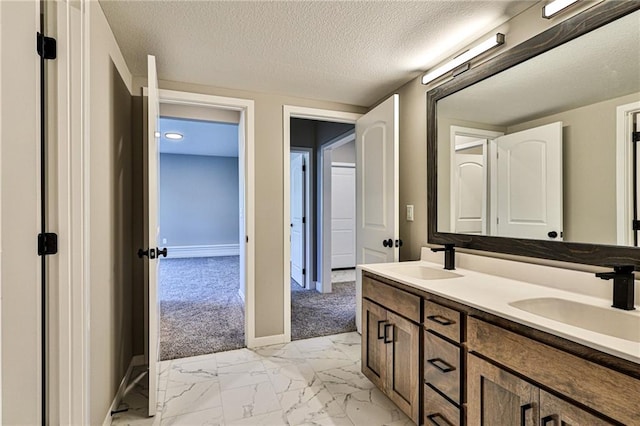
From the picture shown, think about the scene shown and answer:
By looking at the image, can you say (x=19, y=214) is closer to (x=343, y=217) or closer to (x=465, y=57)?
(x=465, y=57)

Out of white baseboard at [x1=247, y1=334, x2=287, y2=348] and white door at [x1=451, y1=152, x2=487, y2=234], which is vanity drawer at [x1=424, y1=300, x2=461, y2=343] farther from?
white baseboard at [x1=247, y1=334, x2=287, y2=348]

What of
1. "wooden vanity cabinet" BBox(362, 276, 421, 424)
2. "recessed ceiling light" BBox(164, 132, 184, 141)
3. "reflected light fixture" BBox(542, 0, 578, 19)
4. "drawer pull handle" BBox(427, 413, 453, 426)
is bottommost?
"drawer pull handle" BBox(427, 413, 453, 426)

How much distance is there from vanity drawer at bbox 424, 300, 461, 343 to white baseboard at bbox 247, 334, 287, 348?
165cm

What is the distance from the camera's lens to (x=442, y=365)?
55.1 inches

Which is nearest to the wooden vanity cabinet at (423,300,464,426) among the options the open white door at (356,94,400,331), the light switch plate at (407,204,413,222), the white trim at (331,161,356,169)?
the open white door at (356,94,400,331)

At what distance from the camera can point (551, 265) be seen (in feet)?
4.97

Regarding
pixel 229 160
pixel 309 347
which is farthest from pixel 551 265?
pixel 229 160

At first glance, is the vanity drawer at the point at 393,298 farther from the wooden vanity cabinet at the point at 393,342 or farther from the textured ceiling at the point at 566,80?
the textured ceiling at the point at 566,80

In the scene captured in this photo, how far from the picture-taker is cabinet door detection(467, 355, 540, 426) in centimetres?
103

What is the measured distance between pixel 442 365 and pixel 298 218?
3.63m

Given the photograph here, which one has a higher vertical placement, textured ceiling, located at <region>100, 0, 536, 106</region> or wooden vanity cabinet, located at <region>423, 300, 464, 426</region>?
textured ceiling, located at <region>100, 0, 536, 106</region>

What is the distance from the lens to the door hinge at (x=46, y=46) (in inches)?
44.3

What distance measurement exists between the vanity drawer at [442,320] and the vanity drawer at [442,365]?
4 cm

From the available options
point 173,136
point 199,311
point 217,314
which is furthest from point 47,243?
point 173,136
